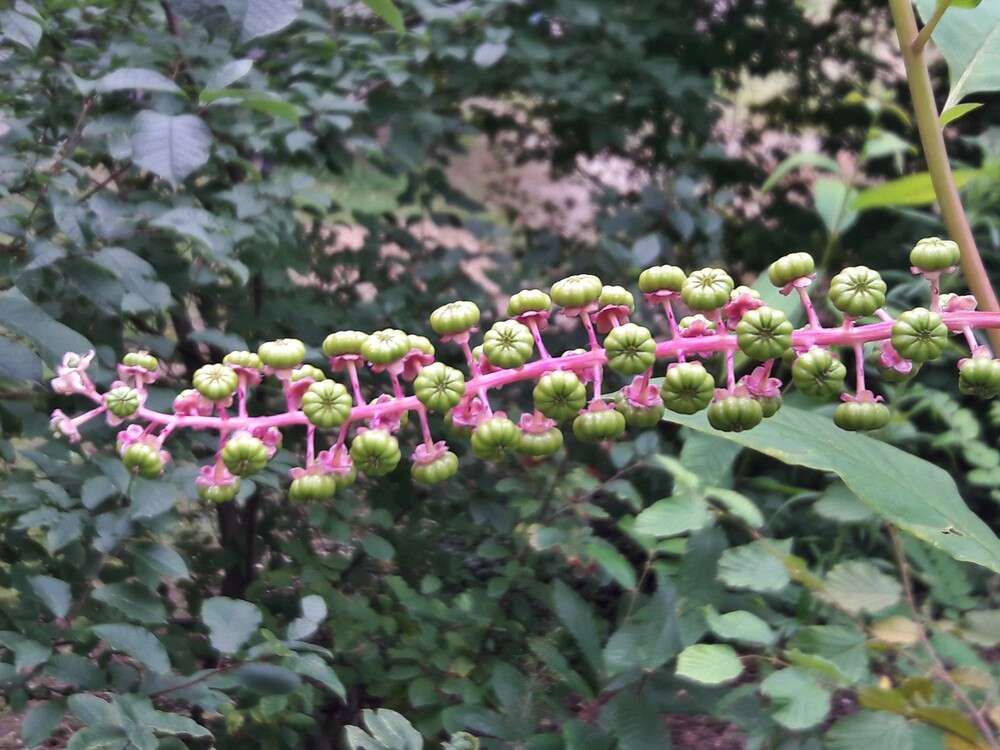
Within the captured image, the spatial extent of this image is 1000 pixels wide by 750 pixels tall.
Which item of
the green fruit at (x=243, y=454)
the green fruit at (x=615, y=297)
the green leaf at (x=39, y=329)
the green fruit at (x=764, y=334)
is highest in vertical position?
the green fruit at (x=764, y=334)

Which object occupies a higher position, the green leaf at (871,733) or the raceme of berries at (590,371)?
the raceme of berries at (590,371)

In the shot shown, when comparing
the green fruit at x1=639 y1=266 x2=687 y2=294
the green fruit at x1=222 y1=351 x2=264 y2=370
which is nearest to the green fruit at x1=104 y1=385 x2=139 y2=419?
the green fruit at x1=222 y1=351 x2=264 y2=370

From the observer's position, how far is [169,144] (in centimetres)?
165

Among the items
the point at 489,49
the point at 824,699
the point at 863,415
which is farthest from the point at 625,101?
the point at 863,415

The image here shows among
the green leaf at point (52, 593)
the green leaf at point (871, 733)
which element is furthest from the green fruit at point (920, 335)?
the green leaf at point (52, 593)

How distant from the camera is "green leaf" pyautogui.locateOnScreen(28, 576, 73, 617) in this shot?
1527mm

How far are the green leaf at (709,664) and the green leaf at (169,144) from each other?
3.63 ft

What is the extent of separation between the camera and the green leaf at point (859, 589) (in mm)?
1781

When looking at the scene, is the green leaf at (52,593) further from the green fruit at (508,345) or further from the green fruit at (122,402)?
the green fruit at (508,345)

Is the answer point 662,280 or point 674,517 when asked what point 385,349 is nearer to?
point 662,280

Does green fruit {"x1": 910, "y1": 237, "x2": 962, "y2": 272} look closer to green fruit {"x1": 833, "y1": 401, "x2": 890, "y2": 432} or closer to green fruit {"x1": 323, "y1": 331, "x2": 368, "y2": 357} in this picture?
green fruit {"x1": 833, "y1": 401, "x2": 890, "y2": 432}

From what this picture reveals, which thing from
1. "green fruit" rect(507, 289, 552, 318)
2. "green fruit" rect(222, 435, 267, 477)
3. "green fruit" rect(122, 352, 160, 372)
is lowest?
"green fruit" rect(222, 435, 267, 477)

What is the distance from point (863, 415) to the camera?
101cm

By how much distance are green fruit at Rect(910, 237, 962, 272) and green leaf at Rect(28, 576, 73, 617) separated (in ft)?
4.22
